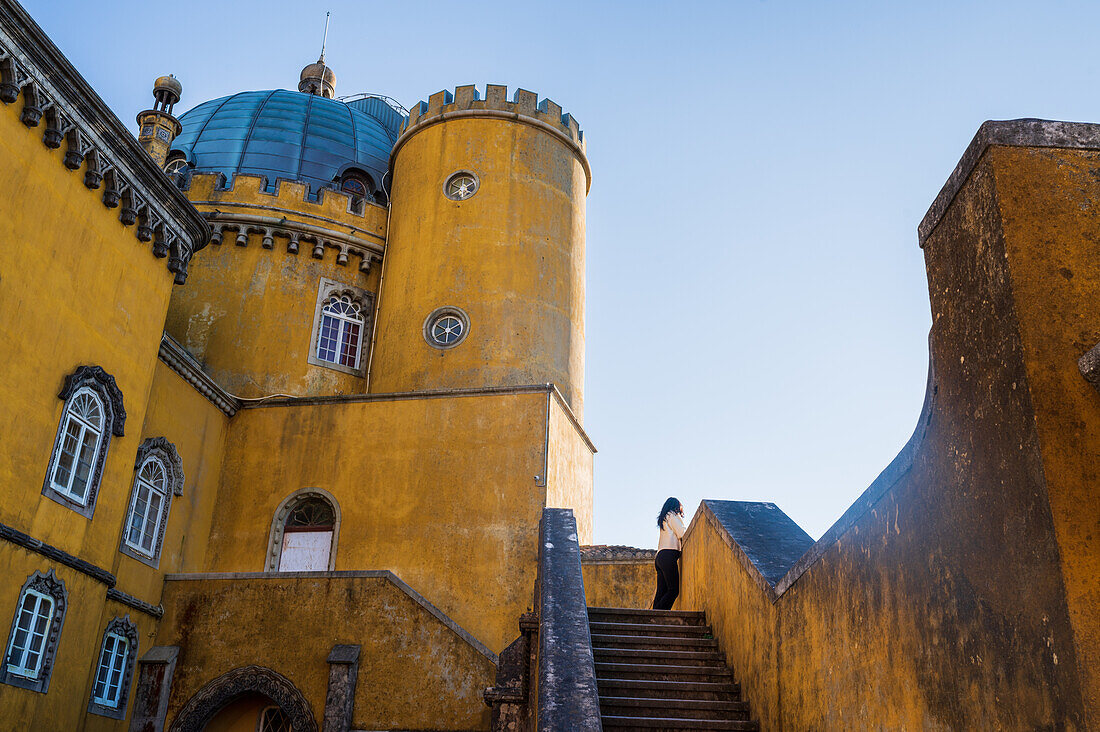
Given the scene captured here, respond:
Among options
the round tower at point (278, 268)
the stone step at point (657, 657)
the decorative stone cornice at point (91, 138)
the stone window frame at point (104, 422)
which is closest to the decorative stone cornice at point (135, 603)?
the stone window frame at point (104, 422)

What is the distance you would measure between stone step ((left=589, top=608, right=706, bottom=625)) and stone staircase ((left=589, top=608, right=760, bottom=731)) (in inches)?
0.4

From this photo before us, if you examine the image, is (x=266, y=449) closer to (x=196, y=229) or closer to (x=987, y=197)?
(x=196, y=229)

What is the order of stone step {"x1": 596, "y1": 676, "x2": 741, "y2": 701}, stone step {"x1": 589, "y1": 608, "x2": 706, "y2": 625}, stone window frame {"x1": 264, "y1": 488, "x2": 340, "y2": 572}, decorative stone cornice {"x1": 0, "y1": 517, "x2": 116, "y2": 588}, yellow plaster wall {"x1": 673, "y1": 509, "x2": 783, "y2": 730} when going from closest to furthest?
1. yellow plaster wall {"x1": 673, "y1": 509, "x2": 783, "y2": 730}
2. stone step {"x1": 596, "y1": 676, "x2": 741, "y2": 701}
3. stone step {"x1": 589, "y1": 608, "x2": 706, "y2": 625}
4. decorative stone cornice {"x1": 0, "y1": 517, "x2": 116, "y2": 588}
5. stone window frame {"x1": 264, "y1": 488, "x2": 340, "y2": 572}

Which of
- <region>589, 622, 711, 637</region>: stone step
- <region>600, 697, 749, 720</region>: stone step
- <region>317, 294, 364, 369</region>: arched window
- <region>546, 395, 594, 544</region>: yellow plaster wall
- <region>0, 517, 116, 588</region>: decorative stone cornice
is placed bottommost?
<region>600, 697, 749, 720</region>: stone step

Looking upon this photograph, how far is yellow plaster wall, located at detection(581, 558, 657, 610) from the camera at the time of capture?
16.5 meters

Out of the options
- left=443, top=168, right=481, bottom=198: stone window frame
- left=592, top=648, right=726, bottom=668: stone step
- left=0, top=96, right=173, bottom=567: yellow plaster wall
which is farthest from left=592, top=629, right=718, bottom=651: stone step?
left=443, top=168, right=481, bottom=198: stone window frame

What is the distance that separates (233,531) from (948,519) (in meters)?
14.5

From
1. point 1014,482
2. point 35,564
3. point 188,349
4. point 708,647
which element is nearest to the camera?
point 1014,482

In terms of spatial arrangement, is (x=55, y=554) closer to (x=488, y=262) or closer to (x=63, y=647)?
(x=63, y=647)

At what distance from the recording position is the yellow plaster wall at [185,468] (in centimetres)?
1443

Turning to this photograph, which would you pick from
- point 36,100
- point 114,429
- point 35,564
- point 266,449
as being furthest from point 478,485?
point 36,100

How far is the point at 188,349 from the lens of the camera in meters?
19.2

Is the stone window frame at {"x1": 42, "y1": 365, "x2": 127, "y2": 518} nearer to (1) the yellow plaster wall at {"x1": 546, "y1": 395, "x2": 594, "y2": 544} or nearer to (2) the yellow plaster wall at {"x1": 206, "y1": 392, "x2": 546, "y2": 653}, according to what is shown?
(2) the yellow plaster wall at {"x1": 206, "y1": 392, "x2": 546, "y2": 653}

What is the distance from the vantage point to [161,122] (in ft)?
69.1
